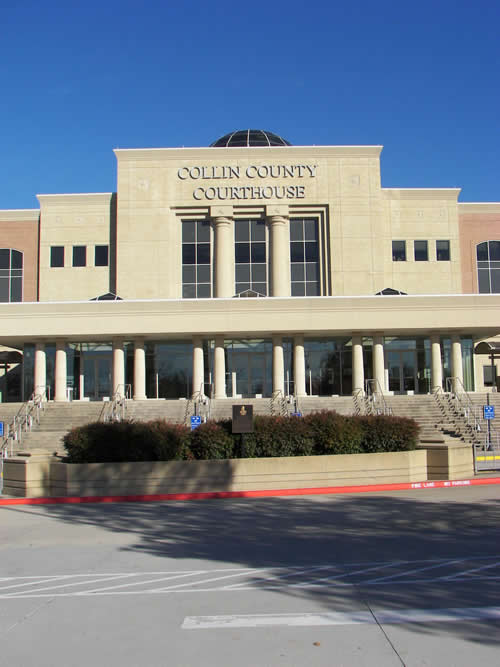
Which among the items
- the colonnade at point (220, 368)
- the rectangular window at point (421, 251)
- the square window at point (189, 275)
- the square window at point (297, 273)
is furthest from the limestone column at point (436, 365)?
the square window at point (189, 275)

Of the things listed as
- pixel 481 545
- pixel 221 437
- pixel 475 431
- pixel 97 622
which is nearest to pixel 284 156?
pixel 475 431

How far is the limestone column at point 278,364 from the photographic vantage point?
38438 mm

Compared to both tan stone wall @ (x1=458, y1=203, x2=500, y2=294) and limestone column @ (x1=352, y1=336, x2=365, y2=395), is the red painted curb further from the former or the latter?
tan stone wall @ (x1=458, y1=203, x2=500, y2=294)

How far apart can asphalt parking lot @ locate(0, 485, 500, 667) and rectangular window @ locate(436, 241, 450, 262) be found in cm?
3451

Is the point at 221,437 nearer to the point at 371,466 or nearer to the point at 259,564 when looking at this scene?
the point at 371,466

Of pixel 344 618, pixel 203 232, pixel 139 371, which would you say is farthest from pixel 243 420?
pixel 203 232

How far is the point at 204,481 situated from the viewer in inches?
740

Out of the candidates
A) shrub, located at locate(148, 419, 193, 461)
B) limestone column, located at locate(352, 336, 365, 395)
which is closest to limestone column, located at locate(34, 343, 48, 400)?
limestone column, located at locate(352, 336, 365, 395)

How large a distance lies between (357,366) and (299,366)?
127 inches

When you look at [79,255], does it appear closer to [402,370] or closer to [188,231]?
[188,231]

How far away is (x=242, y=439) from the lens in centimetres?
1964

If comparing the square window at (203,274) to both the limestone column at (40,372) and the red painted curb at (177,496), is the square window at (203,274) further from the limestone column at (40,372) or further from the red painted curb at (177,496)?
the red painted curb at (177,496)

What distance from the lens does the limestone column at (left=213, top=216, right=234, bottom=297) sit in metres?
45.1

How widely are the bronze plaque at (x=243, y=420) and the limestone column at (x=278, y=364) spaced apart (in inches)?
744
